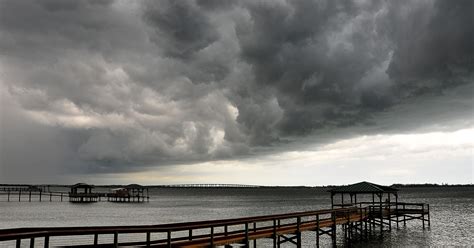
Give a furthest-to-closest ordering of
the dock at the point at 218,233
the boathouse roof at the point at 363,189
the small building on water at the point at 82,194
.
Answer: the small building on water at the point at 82,194 → the boathouse roof at the point at 363,189 → the dock at the point at 218,233

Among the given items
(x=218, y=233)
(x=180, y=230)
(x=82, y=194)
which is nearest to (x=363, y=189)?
(x=218, y=233)

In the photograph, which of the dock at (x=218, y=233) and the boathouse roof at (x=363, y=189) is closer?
the dock at (x=218, y=233)

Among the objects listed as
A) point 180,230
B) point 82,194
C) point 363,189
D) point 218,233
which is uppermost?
point 363,189

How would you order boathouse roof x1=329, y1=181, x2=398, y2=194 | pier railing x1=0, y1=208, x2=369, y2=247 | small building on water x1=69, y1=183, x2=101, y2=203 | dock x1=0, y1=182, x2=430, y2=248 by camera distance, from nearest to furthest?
pier railing x1=0, y1=208, x2=369, y2=247
dock x1=0, y1=182, x2=430, y2=248
boathouse roof x1=329, y1=181, x2=398, y2=194
small building on water x1=69, y1=183, x2=101, y2=203

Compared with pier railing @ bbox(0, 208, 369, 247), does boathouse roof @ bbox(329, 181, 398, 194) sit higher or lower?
higher

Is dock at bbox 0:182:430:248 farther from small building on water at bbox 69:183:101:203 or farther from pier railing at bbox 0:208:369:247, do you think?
small building on water at bbox 69:183:101:203

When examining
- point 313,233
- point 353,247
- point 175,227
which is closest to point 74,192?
point 313,233

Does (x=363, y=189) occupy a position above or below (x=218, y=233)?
above

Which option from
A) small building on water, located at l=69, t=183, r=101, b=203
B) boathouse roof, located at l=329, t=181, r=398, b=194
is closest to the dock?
boathouse roof, located at l=329, t=181, r=398, b=194

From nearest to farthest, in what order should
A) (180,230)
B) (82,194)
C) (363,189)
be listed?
(180,230)
(363,189)
(82,194)

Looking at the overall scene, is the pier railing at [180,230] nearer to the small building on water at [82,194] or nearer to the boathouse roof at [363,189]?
the boathouse roof at [363,189]

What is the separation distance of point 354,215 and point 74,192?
293 feet

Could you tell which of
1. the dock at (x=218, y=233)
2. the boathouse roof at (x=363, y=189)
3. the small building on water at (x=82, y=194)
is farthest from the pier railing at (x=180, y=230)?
the small building on water at (x=82, y=194)

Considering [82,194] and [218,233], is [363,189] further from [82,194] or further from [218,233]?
[82,194]
